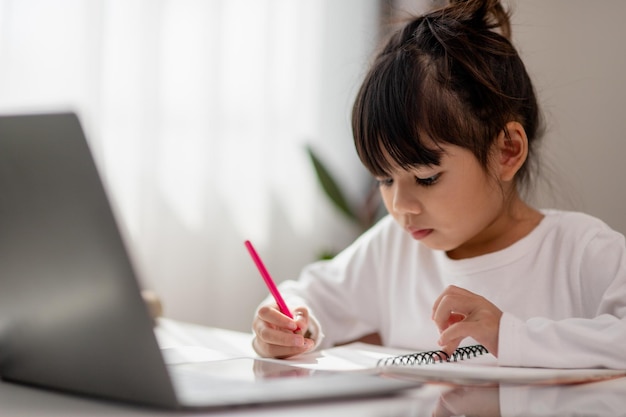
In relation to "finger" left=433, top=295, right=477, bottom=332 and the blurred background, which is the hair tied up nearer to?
the blurred background

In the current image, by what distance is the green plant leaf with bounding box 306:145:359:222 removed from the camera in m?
2.22

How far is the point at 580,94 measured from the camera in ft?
4.25

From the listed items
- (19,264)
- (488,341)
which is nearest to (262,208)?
(488,341)

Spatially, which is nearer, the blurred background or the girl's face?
the girl's face

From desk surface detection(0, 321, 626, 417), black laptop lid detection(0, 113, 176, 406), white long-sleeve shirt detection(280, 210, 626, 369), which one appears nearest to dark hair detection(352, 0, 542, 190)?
white long-sleeve shirt detection(280, 210, 626, 369)

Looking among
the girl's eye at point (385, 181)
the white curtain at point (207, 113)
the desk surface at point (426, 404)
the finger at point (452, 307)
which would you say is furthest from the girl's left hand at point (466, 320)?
the white curtain at point (207, 113)

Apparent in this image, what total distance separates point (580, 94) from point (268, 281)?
2.22ft

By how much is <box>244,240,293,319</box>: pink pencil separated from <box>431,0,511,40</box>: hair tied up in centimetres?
47

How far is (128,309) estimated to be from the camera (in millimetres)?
508

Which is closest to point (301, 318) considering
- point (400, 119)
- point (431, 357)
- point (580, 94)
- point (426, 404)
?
point (431, 357)

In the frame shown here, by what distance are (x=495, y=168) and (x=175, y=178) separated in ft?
3.82

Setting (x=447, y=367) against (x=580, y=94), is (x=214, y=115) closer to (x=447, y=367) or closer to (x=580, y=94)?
(x=580, y=94)

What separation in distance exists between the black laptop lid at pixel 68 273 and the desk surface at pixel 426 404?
1cm

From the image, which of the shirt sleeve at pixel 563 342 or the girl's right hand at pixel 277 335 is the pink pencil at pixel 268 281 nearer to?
the girl's right hand at pixel 277 335
